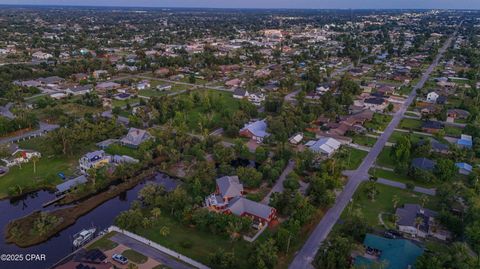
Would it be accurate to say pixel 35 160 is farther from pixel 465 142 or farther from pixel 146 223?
pixel 465 142

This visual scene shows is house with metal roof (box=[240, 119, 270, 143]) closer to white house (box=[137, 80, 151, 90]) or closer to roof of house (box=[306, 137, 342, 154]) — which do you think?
roof of house (box=[306, 137, 342, 154])

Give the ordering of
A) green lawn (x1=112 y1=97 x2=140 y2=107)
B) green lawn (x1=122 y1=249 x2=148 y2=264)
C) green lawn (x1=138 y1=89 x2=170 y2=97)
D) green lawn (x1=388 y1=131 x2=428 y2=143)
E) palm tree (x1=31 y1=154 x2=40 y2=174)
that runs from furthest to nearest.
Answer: green lawn (x1=138 y1=89 x2=170 y2=97) → green lawn (x1=112 y1=97 x2=140 y2=107) → green lawn (x1=388 y1=131 x2=428 y2=143) → palm tree (x1=31 y1=154 x2=40 y2=174) → green lawn (x1=122 y1=249 x2=148 y2=264)

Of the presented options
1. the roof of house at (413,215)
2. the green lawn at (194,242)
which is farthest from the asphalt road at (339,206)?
the roof of house at (413,215)

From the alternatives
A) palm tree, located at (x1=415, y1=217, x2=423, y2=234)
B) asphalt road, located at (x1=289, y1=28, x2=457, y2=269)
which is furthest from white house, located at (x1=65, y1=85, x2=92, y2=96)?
palm tree, located at (x1=415, y1=217, x2=423, y2=234)

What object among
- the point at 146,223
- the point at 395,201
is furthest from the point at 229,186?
the point at 395,201

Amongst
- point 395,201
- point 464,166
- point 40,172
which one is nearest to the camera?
point 395,201

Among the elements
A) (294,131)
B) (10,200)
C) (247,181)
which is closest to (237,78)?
(294,131)

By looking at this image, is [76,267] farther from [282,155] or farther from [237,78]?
[237,78]

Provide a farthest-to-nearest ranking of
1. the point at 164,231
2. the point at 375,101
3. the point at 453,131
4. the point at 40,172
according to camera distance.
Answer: the point at 375,101, the point at 453,131, the point at 40,172, the point at 164,231
